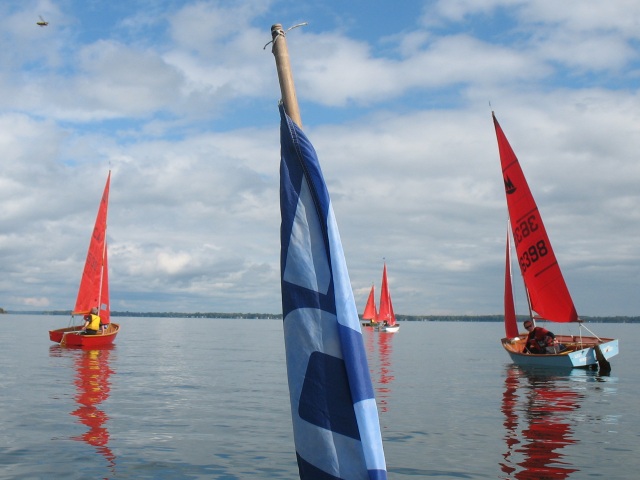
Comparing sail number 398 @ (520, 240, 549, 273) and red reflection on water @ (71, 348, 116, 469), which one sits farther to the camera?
sail number 398 @ (520, 240, 549, 273)

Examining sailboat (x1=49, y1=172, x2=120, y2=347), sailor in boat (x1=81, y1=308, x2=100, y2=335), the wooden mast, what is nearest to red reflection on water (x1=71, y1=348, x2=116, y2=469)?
sailor in boat (x1=81, y1=308, x2=100, y2=335)

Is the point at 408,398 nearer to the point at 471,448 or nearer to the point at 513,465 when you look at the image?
the point at 471,448

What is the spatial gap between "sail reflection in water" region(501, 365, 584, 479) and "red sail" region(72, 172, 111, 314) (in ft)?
85.6

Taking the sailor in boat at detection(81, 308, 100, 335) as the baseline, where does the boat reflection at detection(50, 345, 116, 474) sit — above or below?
below

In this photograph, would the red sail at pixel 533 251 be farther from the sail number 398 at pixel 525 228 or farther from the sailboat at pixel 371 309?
the sailboat at pixel 371 309

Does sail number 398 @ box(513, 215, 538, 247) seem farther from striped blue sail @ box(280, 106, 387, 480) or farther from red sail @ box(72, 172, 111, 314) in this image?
striped blue sail @ box(280, 106, 387, 480)

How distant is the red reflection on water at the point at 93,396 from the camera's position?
1280 cm

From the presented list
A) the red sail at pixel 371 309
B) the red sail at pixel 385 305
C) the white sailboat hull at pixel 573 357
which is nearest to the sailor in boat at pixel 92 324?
the white sailboat hull at pixel 573 357

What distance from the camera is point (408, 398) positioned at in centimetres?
2091

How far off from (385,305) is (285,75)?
90.5 m

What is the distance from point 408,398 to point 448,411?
3.02 meters

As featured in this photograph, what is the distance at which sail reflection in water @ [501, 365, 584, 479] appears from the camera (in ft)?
36.8

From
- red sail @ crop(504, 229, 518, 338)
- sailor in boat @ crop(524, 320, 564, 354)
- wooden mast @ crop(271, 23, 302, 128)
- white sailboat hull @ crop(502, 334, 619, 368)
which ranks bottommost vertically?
white sailboat hull @ crop(502, 334, 619, 368)

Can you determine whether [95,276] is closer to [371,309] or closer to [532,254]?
[532,254]
